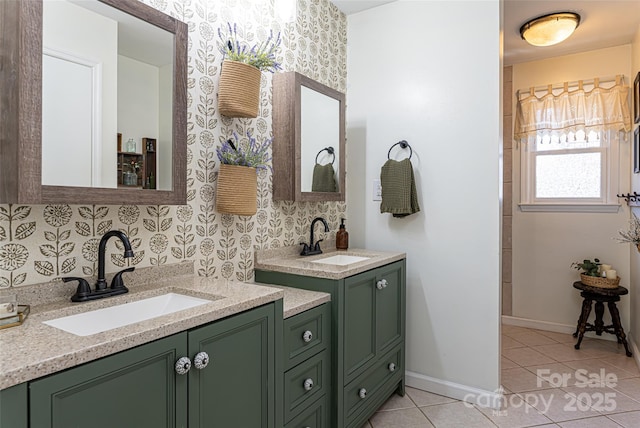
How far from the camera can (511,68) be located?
382cm

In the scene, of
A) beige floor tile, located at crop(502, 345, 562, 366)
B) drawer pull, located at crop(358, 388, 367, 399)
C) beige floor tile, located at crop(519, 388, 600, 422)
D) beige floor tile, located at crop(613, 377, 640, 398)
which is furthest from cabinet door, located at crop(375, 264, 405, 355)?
beige floor tile, located at crop(613, 377, 640, 398)

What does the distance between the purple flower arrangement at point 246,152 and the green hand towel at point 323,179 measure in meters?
0.32

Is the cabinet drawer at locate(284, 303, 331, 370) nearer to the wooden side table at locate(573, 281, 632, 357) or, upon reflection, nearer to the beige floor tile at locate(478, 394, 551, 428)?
the beige floor tile at locate(478, 394, 551, 428)

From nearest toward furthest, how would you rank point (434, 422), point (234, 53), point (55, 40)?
1. point (55, 40)
2. point (234, 53)
3. point (434, 422)

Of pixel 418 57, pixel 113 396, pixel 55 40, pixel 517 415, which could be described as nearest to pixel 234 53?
pixel 55 40

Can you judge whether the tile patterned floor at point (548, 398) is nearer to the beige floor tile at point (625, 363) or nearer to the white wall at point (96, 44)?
the beige floor tile at point (625, 363)

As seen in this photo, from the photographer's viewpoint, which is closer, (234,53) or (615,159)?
→ (234,53)

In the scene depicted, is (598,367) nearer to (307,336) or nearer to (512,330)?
(512,330)

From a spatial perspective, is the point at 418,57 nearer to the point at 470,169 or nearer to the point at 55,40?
the point at 470,169

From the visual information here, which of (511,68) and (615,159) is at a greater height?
(511,68)

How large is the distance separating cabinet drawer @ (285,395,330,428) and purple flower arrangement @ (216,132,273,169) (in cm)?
113

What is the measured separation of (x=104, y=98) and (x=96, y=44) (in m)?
0.18

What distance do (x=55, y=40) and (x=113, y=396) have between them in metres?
1.05

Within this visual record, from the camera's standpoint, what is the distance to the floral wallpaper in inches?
49.1
